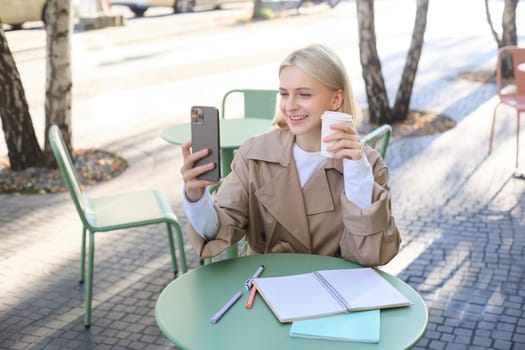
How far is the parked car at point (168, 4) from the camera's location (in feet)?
84.1

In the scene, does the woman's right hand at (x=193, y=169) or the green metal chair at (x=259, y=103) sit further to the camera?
the green metal chair at (x=259, y=103)

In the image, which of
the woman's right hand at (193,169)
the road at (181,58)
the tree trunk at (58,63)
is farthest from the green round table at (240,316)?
the road at (181,58)

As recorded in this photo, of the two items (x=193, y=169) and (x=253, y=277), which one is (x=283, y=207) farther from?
(x=193, y=169)

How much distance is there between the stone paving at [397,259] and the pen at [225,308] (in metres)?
1.71

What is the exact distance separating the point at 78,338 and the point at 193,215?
6.13ft

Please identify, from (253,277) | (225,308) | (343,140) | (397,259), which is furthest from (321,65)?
(397,259)

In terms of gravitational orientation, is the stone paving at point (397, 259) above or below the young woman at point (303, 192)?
below

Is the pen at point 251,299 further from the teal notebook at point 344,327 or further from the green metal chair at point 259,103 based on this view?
the green metal chair at point 259,103

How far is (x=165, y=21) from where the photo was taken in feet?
78.4

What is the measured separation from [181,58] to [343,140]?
13.7 meters

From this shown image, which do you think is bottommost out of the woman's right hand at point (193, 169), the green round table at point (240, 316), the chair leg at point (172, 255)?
the chair leg at point (172, 255)

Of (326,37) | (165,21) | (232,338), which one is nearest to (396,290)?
(232,338)

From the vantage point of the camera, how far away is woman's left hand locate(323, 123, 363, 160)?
235cm

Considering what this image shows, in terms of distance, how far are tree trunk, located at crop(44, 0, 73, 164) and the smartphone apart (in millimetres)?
5021
